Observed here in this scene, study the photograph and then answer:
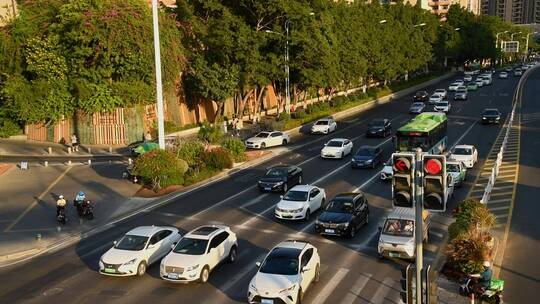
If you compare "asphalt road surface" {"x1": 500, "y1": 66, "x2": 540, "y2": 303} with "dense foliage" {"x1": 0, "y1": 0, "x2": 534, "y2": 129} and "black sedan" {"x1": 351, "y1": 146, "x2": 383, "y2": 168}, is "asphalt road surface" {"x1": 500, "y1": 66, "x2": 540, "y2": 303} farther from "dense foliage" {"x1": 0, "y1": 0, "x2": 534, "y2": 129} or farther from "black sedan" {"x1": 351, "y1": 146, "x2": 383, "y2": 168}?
"dense foliage" {"x1": 0, "y1": 0, "x2": 534, "y2": 129}

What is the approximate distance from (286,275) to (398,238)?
219 inches

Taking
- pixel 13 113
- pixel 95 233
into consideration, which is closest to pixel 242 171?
pixel 95 233

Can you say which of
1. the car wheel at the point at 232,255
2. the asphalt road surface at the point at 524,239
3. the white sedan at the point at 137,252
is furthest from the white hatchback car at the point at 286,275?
the asphalt road surface at the point at 524,239

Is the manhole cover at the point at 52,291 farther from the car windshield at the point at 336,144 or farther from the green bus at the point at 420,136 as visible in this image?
the car windshield at the point at 336,144

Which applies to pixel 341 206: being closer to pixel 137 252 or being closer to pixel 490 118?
pixel 137 252

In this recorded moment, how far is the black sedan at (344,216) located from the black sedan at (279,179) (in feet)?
24.3

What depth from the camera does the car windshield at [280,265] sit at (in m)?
18.1

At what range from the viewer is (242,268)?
21.4 meters

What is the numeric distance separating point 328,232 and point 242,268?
15.5 ft

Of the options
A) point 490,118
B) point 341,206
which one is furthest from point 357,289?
point 490,118

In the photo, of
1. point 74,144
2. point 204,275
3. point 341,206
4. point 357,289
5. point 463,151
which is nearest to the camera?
point 357,289

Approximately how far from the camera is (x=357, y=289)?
19000mm

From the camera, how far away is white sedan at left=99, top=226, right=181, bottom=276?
67.0 ft

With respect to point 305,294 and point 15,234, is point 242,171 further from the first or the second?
point 305,294
